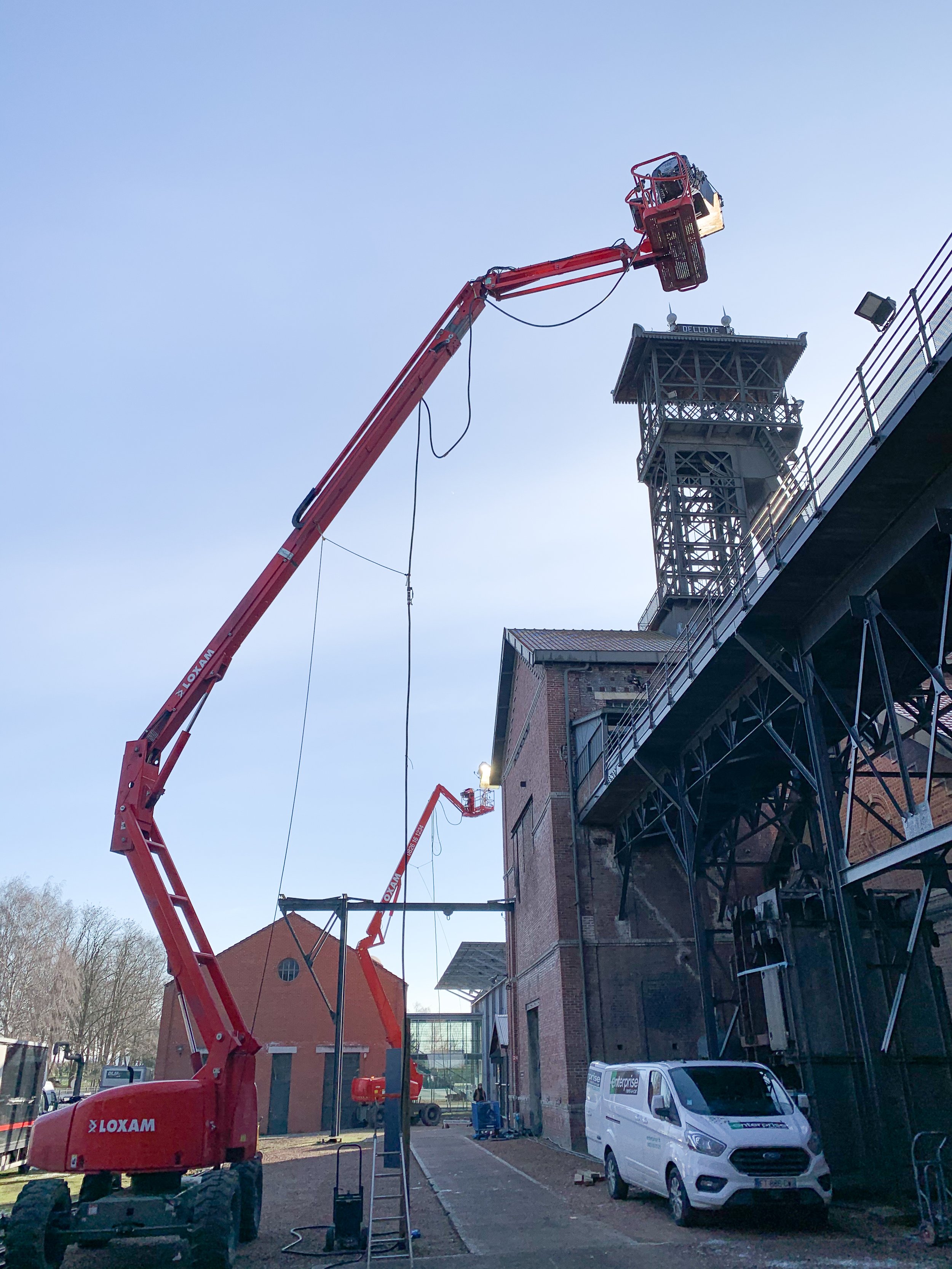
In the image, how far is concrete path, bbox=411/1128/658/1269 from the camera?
887 cm

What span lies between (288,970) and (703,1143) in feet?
103

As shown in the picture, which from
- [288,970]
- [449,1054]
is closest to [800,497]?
[288,970]

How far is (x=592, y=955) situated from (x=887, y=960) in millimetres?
9694

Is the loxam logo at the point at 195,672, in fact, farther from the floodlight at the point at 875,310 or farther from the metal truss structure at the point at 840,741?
the floodlight at the point at 875,310

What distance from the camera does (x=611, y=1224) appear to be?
10.5m

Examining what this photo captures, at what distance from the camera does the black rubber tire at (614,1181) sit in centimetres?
1257

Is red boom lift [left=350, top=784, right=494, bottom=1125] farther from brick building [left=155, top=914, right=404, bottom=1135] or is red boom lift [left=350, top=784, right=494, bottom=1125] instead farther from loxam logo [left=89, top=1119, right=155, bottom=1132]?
loxam logo [left=89, top=1119, right=155, bottom=1132]

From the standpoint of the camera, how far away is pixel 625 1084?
13.0 metres

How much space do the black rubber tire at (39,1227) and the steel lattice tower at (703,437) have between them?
2384cm

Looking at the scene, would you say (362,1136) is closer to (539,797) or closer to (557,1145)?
(557,1145)

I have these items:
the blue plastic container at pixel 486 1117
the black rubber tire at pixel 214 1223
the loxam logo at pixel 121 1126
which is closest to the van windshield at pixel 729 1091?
the black rubber tire at pixel 214 1223

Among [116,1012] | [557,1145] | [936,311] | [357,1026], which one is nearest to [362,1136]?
[357,1026]

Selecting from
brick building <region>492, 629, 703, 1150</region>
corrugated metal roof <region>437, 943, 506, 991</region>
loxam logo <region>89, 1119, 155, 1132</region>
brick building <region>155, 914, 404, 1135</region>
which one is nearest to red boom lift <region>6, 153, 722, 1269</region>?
loxam logo <region>89, 1119, 155, 1132</region>

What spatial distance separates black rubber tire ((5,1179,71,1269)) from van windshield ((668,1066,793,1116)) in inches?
272
